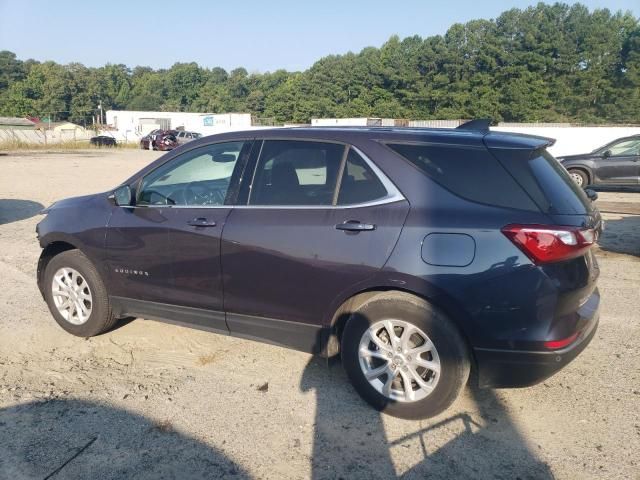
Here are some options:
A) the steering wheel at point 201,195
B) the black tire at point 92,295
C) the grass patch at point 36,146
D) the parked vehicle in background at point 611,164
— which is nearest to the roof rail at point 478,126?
the steering wheel at point 201,195

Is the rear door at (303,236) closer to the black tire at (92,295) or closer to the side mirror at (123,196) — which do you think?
the side mirror at (123,196)

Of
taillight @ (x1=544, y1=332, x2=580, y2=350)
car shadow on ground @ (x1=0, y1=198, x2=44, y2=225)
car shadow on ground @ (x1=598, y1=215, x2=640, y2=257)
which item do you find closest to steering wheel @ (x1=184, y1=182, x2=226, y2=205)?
taillight @ (x1=544, y1=332, x2=580, y2=350)

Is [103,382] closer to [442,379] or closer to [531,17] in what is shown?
[442,379]

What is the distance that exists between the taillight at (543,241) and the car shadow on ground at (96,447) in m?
1.92

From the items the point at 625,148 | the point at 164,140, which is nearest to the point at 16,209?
the point at 625,148

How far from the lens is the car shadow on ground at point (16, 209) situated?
1059 centimetres

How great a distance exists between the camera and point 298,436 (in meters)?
3.14

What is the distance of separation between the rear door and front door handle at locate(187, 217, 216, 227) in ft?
0.50

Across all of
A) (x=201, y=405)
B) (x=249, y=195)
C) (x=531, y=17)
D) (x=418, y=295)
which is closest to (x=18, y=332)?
(x=201, y=405)

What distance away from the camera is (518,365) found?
3008 millimetres

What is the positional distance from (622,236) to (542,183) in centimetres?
666

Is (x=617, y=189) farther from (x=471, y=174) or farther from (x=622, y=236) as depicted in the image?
(x=471, y=174)

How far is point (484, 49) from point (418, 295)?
238 ft

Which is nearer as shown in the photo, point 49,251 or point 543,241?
point 543,241
